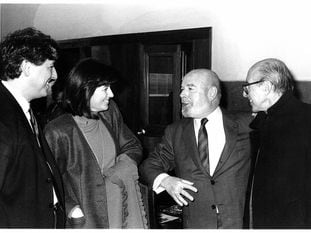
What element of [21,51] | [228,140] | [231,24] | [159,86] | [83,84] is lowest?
[228,140]

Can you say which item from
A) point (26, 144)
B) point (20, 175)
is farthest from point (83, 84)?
point (20, 175)

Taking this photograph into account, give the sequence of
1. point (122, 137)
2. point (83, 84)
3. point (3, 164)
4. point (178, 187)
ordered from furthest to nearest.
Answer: point (122, 137) < point (83, 84) < point (178, 187) < point (3, 164)

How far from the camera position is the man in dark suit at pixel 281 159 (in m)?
1.72

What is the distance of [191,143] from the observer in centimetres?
207

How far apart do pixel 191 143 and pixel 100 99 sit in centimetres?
59

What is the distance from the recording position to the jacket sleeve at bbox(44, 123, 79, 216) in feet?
6.21

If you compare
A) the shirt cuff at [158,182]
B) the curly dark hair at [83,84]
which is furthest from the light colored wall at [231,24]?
the shirt cuff at [158,182]

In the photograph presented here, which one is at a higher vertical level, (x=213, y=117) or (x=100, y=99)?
(x=100, y=99)

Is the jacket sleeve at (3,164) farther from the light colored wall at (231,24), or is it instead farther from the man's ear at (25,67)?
the light colored wall at (231,24)

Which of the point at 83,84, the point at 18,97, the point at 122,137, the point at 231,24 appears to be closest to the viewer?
the point at 18,97

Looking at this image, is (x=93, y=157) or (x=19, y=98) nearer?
(x=19, y=98)

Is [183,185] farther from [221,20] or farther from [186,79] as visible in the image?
[221,20]

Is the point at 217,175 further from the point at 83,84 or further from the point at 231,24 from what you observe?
the point at 231,24

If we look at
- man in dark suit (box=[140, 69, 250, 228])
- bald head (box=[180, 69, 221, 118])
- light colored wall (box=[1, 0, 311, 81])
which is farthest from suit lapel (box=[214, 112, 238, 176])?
light colored wall (box=[1, 0, 311, 81])
